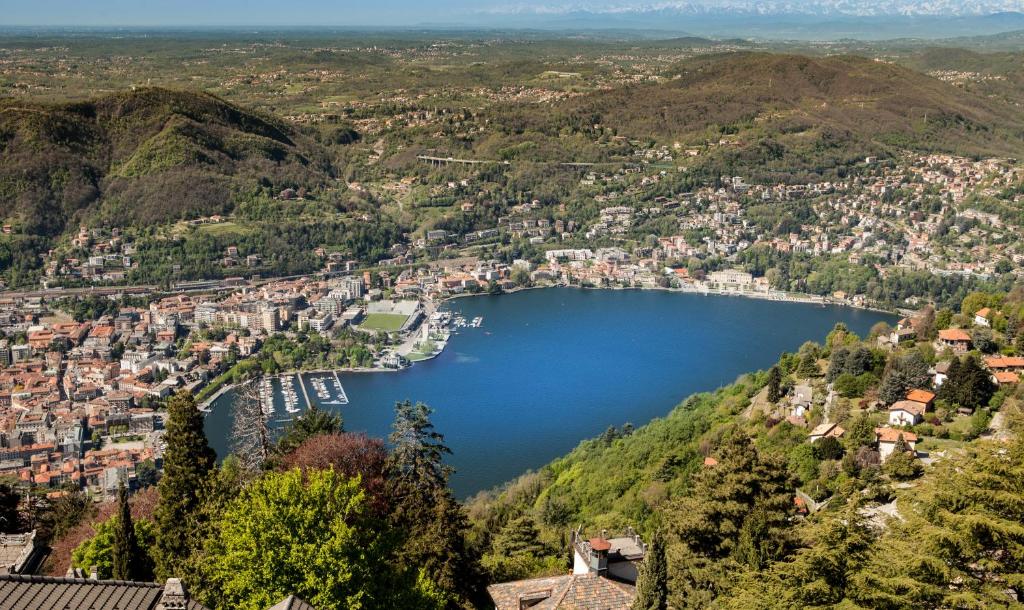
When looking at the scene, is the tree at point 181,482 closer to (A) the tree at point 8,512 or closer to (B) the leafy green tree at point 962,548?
(A) the tree at point 8,512

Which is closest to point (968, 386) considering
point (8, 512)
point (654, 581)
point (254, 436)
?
point (654, 581)

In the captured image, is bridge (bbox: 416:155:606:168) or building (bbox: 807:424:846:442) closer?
building (bbox: 807:424:846:442)

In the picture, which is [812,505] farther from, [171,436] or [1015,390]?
[171,436]

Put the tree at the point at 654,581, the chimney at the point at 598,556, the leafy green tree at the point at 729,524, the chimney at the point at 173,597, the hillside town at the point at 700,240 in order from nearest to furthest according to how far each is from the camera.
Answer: the chimney at the point at 173,597 → the tree at the point at 654,581 → the leafy green tree at the point at 729,524 → the chimney at the point at 598,556 → the hillside town at the point at 700,240

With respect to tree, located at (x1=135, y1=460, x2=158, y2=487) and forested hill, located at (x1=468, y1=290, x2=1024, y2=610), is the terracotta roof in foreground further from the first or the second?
tree, located at (x1=135, y1=460, x2=158, y2=487)

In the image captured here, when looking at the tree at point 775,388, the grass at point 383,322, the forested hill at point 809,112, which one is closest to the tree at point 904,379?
the tree at point 775,388

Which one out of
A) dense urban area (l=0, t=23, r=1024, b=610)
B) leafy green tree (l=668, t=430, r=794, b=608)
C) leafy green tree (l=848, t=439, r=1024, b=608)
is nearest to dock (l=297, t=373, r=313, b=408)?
dense urban area (l=0, t=23, r=1024, b=610)
